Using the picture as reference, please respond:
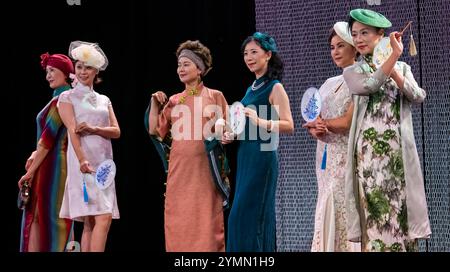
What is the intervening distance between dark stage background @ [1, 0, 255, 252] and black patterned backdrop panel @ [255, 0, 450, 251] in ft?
1.76

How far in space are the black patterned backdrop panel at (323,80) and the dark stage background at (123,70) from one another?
0.54 m

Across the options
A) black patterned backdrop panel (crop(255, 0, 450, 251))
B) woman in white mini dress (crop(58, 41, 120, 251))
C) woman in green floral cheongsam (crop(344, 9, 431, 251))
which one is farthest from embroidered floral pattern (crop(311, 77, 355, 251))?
woman in white mini dress (crop(58, 41, 120, 251))

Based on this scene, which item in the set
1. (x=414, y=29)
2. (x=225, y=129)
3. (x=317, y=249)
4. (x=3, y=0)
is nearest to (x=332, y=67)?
(x=414, y=29)

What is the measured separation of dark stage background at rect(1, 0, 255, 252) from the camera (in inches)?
257

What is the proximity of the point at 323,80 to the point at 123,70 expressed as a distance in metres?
1.40

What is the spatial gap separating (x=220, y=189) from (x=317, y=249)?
0.70 metres

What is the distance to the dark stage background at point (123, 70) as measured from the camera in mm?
6527

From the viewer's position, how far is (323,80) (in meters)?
5.93

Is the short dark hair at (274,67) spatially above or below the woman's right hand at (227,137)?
above

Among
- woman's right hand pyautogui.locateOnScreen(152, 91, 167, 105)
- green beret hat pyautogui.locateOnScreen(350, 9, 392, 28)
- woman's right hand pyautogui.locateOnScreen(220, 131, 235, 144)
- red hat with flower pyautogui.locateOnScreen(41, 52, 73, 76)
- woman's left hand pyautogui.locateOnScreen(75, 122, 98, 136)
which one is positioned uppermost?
green beret hat pyautogui.locateOnScreen(350, 9, 392, 28)

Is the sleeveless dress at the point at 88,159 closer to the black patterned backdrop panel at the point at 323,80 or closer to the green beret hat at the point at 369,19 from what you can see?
the black patterned backdrop panel at the point at 323,80

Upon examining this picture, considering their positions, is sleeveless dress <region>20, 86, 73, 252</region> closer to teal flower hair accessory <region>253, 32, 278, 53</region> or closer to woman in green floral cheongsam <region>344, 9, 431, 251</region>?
teal flower hair accessory <region>253, 32, 278, 53</region>

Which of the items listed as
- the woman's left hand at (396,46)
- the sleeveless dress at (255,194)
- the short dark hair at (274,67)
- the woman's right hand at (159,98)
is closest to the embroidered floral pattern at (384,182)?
the woman's left hand at (396,46)

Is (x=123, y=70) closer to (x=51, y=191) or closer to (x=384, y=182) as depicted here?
(x=51, y=191)
